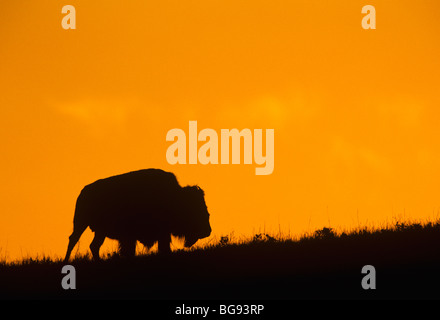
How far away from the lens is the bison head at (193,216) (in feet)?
63.4

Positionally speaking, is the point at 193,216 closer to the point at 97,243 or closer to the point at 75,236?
the point at 97,243

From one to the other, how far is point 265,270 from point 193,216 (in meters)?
5.14

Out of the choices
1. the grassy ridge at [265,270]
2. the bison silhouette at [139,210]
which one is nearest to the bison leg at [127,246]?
the bison silhouette at [139,210]

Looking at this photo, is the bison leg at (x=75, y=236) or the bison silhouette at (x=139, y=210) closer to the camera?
the bison silhouette at (x=139, y=210)

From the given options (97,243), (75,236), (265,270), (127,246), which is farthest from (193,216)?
(265,270)

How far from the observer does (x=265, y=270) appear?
1445 cm

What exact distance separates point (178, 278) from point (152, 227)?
16.1ft

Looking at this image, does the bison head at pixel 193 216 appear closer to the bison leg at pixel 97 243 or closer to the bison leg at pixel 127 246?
the bison leg at pixel 127 246

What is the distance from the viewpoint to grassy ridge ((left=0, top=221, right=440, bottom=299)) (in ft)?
42.3

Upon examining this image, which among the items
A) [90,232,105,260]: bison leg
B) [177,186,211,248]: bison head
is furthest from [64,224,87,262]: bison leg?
[177,186,211,248]: bison head

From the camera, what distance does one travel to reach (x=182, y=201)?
1933cm

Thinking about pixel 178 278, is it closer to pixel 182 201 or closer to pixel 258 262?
pixel 258 262

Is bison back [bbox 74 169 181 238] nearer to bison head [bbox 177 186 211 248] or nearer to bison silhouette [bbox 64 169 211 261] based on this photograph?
bison silhouette [bbox 64 169 211 261]
